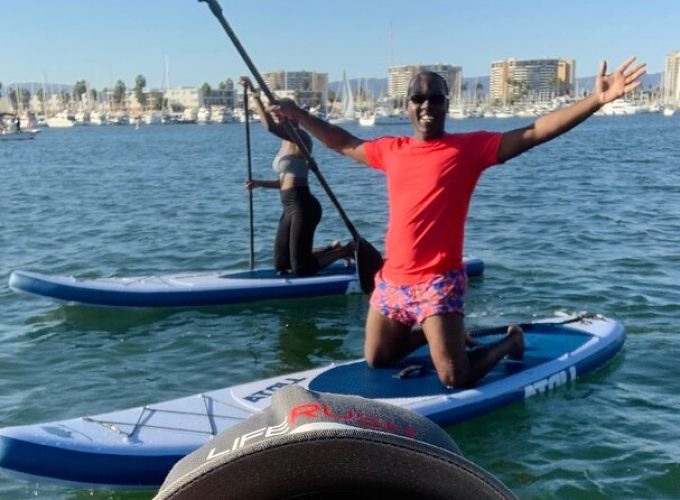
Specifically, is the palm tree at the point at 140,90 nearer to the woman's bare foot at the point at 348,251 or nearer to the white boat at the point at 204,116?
the white boat at the point at 204,116

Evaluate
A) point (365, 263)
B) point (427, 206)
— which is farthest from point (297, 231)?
point (427, 206)

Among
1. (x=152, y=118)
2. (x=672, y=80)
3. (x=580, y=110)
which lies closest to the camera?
(x=580, y=110)

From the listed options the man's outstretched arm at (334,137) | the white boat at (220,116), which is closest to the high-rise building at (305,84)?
the white boat at (220,116)

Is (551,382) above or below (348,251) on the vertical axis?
below

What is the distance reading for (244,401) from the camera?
5.66 metres

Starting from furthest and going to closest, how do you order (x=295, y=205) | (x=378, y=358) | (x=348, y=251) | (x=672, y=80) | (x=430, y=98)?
(x=672, y=80) → (x=348, y=251) → (x=295, y=205) → (x=378, y=358) → (x=430, y=98)

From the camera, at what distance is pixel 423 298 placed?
18.0ft

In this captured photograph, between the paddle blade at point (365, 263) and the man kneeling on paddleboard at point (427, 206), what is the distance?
3.72 meters

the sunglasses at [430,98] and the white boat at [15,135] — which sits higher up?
the sunglasses at [430,98]

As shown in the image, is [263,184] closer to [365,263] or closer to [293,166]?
[293,166]

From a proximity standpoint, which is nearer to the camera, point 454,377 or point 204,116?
point 454,377

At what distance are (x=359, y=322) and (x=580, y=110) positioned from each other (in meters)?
5.28

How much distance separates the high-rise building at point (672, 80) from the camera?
158m

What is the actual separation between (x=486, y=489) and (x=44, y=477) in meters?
4.23
